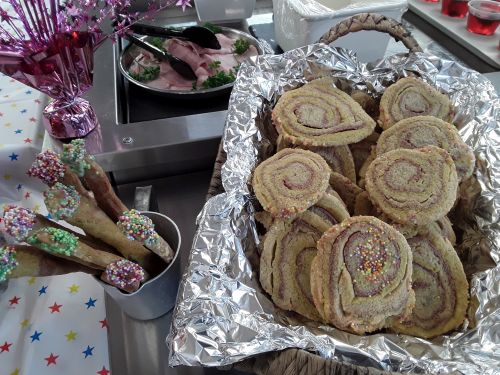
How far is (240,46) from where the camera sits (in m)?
1.68

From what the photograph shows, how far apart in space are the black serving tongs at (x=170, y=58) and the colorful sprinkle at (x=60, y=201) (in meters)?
0.95

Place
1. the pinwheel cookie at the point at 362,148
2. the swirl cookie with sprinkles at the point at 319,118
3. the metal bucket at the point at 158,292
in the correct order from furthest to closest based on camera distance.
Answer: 1. the pinwheel cookie at the point at 362,148
2. the swirl cookie with sprinkles at the point at 319,118
3. the metal bucket at the point at 158,292

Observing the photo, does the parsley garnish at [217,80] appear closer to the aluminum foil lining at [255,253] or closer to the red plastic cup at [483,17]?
the aluminum foil lining at [255,253]

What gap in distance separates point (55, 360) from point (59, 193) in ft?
1.66

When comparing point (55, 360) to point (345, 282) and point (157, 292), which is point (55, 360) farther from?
point (345, 282)

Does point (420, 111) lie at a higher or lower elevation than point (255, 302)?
higher

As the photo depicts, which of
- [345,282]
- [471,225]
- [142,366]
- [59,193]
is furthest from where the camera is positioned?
[471,225]

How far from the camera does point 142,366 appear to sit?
93 cm

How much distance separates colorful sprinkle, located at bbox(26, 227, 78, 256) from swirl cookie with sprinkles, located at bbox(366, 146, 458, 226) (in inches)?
27.3

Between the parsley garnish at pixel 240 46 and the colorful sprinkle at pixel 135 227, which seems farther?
the parsley garnish at pixel 240 46

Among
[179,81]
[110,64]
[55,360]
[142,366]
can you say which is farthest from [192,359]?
[110,64]

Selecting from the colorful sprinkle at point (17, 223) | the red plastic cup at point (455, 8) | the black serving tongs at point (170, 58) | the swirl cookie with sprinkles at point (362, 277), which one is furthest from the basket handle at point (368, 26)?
the colorful sprinkle at point (17, 223)

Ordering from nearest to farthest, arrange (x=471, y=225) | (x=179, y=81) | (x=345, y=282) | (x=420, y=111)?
(x=345, y=282)
(x=471, y=225)
(x=420, y=111)
(x=179, y=81)

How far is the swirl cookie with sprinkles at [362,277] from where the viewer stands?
81cm
